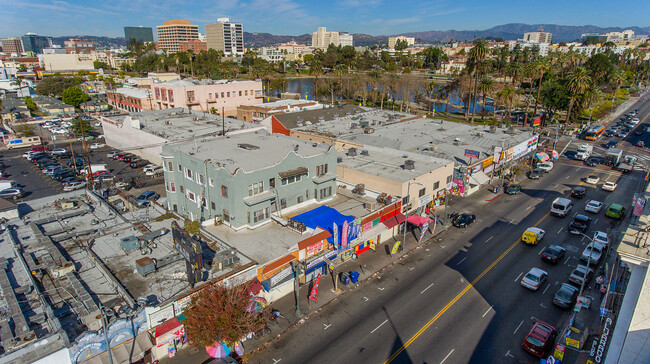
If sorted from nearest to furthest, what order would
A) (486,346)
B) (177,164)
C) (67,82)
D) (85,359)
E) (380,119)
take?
(85,359) → (486,346) → (177,164) → (380,119) → (67,82)

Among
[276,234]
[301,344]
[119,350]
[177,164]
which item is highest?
[177,164]

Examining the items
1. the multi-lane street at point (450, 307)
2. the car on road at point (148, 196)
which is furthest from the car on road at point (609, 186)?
the car on road at point (148, 196)

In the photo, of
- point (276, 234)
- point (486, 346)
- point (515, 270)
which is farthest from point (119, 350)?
point (515, 270)

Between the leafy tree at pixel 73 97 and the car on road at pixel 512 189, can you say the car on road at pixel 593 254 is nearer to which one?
the car on road at pixel 512 189

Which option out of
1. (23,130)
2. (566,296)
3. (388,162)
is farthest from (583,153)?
(23,130)

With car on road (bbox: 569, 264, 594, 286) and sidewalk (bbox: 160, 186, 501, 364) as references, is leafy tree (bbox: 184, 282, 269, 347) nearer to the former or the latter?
sidewalk (bbox: 160, 186, 501, 364)

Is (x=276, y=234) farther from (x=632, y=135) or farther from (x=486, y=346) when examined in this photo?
(x=632, y=135)

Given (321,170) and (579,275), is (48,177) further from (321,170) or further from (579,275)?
(579,275)
